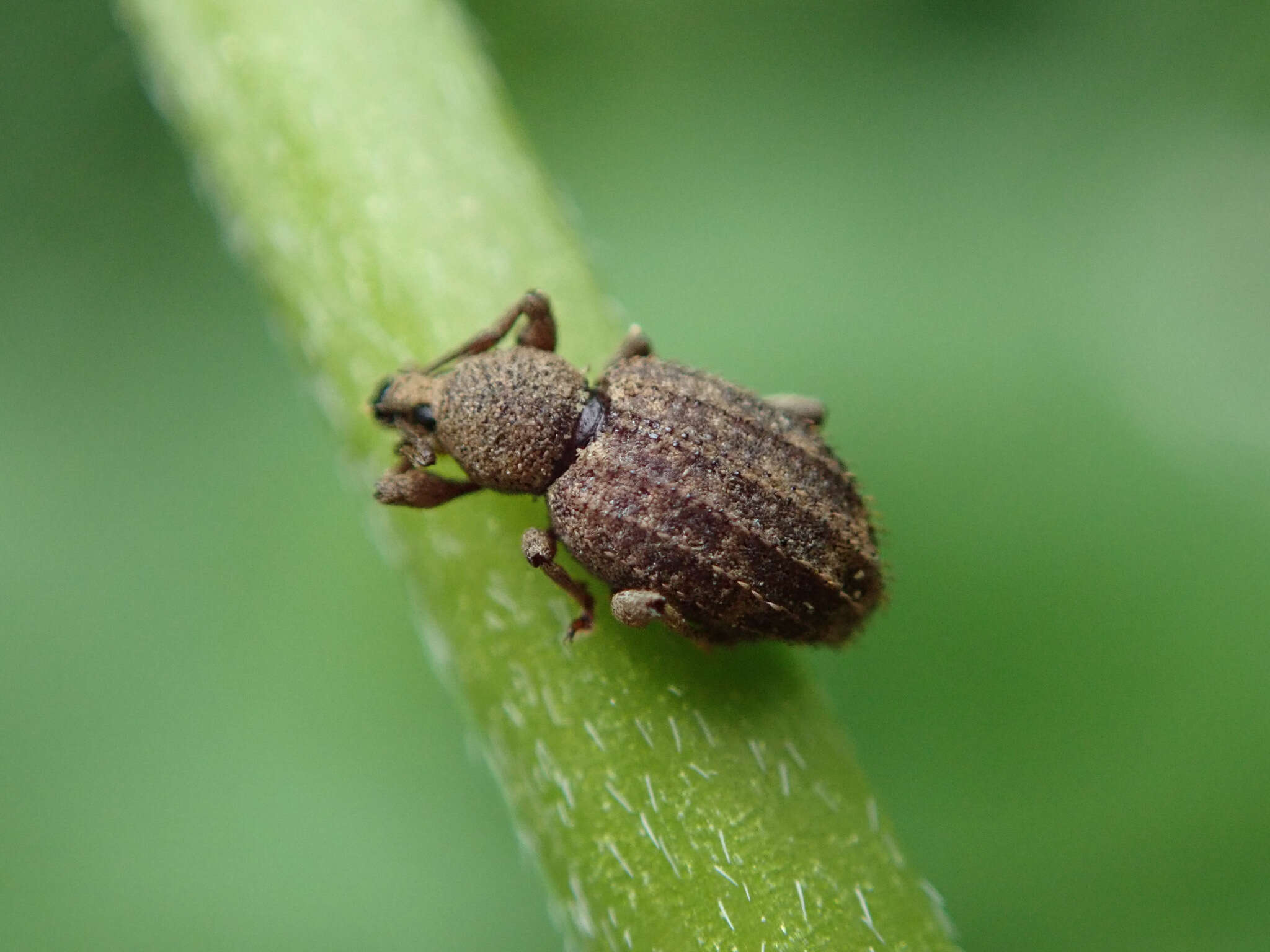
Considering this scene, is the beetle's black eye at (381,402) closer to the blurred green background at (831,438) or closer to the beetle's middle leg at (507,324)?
the beetle's middle leg at (507,324)

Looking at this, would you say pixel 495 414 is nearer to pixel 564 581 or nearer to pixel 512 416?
pixel 512 416

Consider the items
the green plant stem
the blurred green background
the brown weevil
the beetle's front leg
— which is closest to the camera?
the green plant stem

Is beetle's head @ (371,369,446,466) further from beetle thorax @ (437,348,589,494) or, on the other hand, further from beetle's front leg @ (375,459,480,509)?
beetle's front leg @ (375,459,480,509)

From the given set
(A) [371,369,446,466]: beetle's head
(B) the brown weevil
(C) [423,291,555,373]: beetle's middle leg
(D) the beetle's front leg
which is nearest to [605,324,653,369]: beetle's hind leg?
(B) the brown weevil

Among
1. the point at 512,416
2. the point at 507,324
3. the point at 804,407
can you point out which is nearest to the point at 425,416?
the point at 512,416

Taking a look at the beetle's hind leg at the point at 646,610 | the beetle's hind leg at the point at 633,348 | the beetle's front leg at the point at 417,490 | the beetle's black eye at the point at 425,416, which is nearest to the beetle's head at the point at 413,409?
the beetle's black eye at the point at 425,416

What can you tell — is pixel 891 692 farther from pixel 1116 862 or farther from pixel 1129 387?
pixel 1129 387

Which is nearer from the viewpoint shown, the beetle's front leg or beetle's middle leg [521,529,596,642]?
beetle's middle leg [521,529,596,642]

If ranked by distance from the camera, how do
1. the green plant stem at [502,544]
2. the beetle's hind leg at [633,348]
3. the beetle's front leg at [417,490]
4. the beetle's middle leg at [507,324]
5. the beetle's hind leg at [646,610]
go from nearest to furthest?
the green plant stem at [502,544], the beetle's hind leg at [646,610], the beetle's front leg at [417,490], the beetle's middle leg at [507,324], the beetle's hind leg at [633,348]
